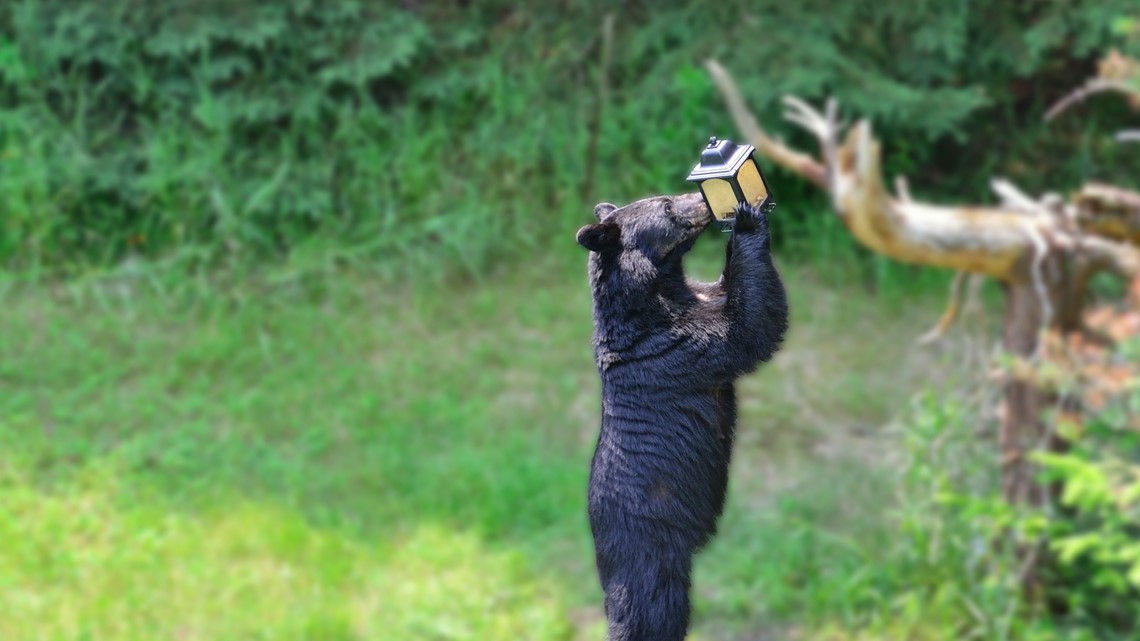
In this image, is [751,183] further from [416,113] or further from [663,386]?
[416,113]

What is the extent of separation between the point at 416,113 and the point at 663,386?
25.9 feet

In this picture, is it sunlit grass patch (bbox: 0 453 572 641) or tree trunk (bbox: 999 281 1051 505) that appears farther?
sunlit grass patch (bbox: 0 453 572 641)

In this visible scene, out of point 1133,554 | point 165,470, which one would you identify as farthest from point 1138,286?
point 165,470

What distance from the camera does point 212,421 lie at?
24.2 feet

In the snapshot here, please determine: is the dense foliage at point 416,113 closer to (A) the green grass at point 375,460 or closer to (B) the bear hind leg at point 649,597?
(A) the green grass at point 375,460

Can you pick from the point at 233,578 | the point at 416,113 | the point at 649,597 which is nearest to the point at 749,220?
the point at 649,597

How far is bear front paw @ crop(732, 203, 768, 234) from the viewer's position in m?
1.38

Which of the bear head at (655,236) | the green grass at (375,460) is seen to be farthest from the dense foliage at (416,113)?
the bear head at (655,236)

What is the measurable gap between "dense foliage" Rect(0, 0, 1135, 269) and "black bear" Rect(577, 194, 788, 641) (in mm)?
6524

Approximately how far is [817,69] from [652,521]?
6.90m

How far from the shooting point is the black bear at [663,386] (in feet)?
4.43

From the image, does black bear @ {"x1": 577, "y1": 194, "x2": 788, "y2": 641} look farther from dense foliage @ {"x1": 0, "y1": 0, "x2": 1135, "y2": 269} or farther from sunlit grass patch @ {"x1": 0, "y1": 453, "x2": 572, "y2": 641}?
dense foliage @ {"x1": 0, "y1": 0, "x2": 1135, "y2": 269}

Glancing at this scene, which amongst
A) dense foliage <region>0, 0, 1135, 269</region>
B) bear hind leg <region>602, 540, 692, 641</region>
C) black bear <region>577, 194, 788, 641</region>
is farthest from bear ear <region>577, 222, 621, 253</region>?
dense foliage <region>0, 0, 1135, 269</region>

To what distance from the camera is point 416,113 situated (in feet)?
29.7
